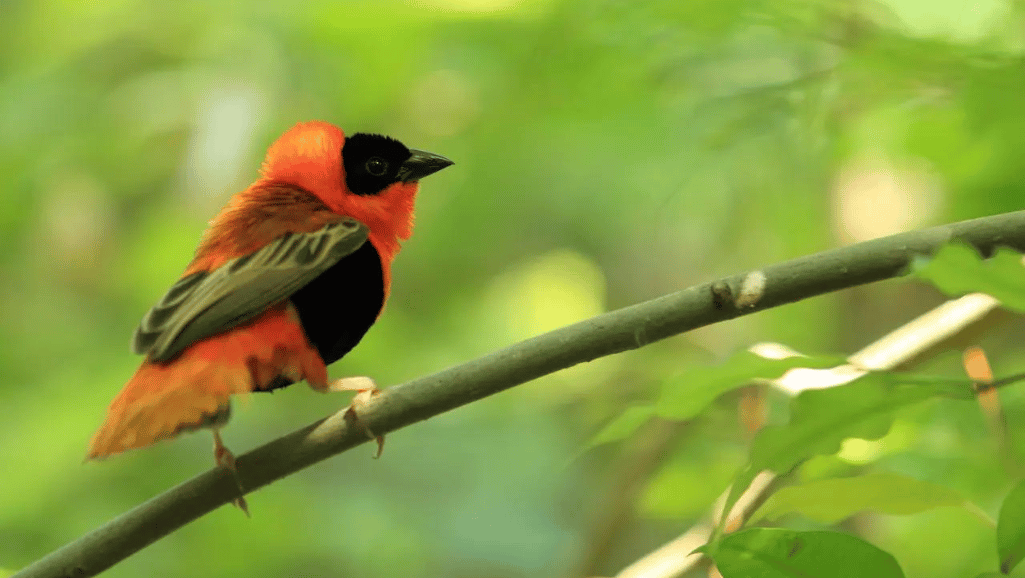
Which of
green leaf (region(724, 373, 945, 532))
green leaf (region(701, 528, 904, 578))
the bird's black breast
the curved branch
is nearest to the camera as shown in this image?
green leaf (region(701, 528, 904, 578))

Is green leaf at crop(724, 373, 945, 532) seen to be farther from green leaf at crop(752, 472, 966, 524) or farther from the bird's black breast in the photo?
the bird's black breast

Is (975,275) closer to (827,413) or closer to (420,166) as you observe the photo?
(827,413)

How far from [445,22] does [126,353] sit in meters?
2.55

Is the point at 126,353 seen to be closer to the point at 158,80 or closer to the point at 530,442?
the point at 158,80

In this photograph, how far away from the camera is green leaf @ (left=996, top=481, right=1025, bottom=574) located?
1.22 metres

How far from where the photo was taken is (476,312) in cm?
578

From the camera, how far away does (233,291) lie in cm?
242

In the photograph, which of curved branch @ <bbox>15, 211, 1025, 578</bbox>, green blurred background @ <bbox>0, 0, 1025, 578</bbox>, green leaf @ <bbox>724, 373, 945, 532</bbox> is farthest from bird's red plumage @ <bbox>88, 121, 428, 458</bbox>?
green leaf @ <bbox>724, 373, 945, 532</bbox>

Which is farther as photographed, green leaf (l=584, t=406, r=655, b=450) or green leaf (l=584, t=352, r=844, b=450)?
green leaf (l=584, t=406, r=655, b=450)

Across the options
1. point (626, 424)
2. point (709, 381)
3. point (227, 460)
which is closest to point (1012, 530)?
point (709, 381)

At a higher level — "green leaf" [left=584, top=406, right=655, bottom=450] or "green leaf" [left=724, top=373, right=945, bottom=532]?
"green leaf" [left=584, top=406, right=655, bottom=450]

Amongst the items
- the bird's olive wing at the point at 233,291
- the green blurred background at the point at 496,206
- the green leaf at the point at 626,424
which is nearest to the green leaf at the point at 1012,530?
the green leaf at the point at 626,424

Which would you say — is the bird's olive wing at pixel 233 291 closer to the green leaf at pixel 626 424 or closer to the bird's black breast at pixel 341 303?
the bird's black breast at pixel 341 303

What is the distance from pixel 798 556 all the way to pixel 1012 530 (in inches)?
10.1
